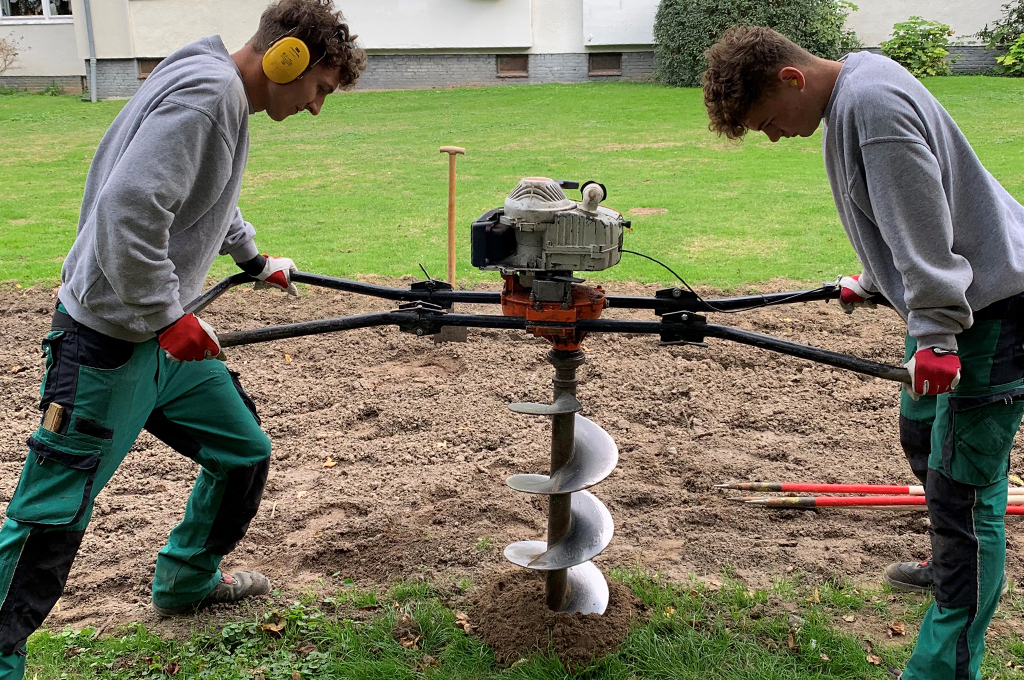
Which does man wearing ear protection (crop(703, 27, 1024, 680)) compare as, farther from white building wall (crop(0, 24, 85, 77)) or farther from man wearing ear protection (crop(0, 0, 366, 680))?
white building wall (crop(0, 24, 85, 77))

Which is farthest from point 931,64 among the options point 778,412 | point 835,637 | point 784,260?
point 835,637

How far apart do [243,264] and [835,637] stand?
247 centimetres

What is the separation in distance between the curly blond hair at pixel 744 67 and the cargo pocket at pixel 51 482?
206 centimetres

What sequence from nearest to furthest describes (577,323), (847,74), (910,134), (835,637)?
(910,134) → (847,74) → (577,323) → (835,637)

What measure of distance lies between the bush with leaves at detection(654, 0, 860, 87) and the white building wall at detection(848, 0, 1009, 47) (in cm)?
51

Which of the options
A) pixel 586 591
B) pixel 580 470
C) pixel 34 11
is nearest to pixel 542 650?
pixel 586 591

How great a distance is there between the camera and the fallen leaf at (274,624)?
10.6 ft

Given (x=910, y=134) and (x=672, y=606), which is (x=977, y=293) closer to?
(x=910, y=134)

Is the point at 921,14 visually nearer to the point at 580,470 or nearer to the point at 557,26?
the point at 557,26

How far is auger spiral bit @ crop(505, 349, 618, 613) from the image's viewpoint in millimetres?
2980

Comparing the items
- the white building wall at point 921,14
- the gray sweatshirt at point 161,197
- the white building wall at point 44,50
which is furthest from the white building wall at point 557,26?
the gray sweatshirt at point 161,197

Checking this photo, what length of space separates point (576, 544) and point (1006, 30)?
1937cm

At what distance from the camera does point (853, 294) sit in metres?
3.19

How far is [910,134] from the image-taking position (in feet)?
7.84
